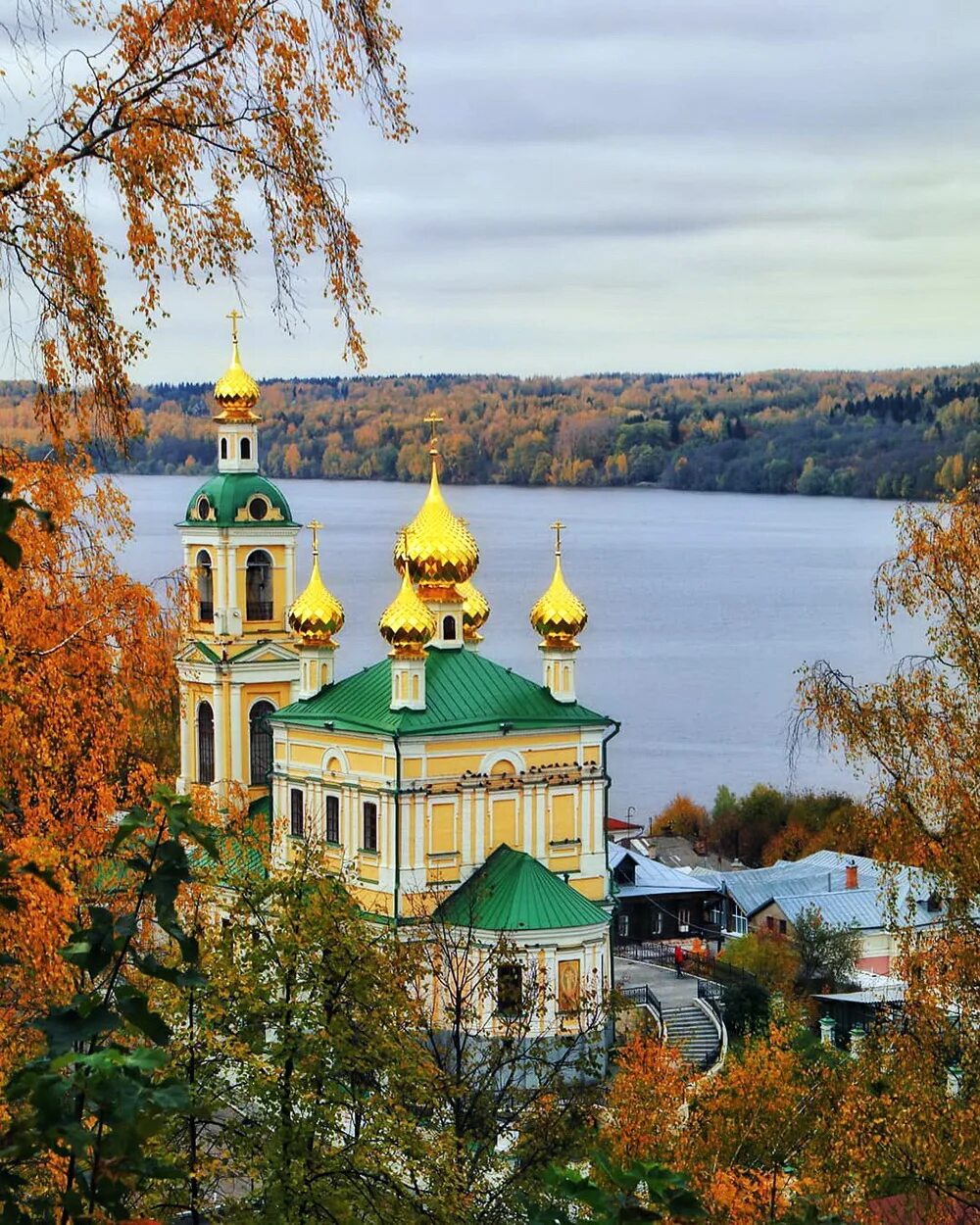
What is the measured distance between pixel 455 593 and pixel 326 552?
74.9m

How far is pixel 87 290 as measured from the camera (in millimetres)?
6203

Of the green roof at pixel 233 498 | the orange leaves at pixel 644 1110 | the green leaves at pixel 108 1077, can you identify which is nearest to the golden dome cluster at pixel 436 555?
the green roof at pixel 233 498

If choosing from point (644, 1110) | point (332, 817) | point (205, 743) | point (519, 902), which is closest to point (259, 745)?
point (205, 743)

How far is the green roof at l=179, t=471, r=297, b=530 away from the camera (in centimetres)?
2619

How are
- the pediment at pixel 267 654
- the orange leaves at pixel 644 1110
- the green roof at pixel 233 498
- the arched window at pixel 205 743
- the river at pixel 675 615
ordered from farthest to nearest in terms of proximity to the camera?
the river at pixel 675 615, the arched window at pixel 205 743, the pediment at pixel 267 654, the green roof at pixel 233 498, the orange leaves at pixel 644 1110

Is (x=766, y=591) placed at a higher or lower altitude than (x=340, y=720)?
lower

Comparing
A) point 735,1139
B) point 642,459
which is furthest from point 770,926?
point 642,459

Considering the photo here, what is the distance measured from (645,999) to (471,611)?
512 cm

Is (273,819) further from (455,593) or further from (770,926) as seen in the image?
(770,926)

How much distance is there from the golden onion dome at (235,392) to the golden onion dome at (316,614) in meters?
2.36

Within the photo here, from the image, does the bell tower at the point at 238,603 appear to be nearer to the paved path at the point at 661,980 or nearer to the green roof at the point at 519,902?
the green roof at the point at 519,902

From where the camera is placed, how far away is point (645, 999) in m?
25.5

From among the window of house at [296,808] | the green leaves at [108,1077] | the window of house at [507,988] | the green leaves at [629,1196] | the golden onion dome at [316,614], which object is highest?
the green leaves at [108,1077]

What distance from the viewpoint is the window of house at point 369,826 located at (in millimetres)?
23062
